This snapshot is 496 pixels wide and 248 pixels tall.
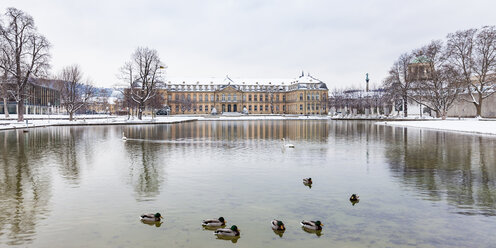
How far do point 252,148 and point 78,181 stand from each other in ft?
43.6

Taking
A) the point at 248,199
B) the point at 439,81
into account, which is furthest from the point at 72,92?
the point at 248,199

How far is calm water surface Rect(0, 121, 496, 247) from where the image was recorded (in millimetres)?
8438

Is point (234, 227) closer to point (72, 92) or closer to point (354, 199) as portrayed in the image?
point (354, 199)

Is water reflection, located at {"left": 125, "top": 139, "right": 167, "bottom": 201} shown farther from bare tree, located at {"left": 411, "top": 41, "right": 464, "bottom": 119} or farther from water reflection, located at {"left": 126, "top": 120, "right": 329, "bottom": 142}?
bare tree, located at {"left": 411, "top": 41, "right": 464, "bottom": 119}

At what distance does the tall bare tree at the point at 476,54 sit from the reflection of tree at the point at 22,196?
62.7 meters

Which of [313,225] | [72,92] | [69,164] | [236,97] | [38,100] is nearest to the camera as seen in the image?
[313,225]

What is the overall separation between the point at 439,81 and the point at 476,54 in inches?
280

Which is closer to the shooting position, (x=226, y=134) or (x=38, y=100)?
(x=226, y=134)

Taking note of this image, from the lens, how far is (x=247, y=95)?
489ft

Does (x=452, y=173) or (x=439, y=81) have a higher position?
(x=439, y=81)

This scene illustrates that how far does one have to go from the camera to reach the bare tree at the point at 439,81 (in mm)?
62969

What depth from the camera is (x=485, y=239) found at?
8188mm

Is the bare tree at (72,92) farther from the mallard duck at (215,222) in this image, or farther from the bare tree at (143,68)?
the mallard duck at (215,222)

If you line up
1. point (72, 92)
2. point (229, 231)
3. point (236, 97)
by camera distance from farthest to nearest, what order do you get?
point (236, 97), point (72, 92), point (229, 231)
